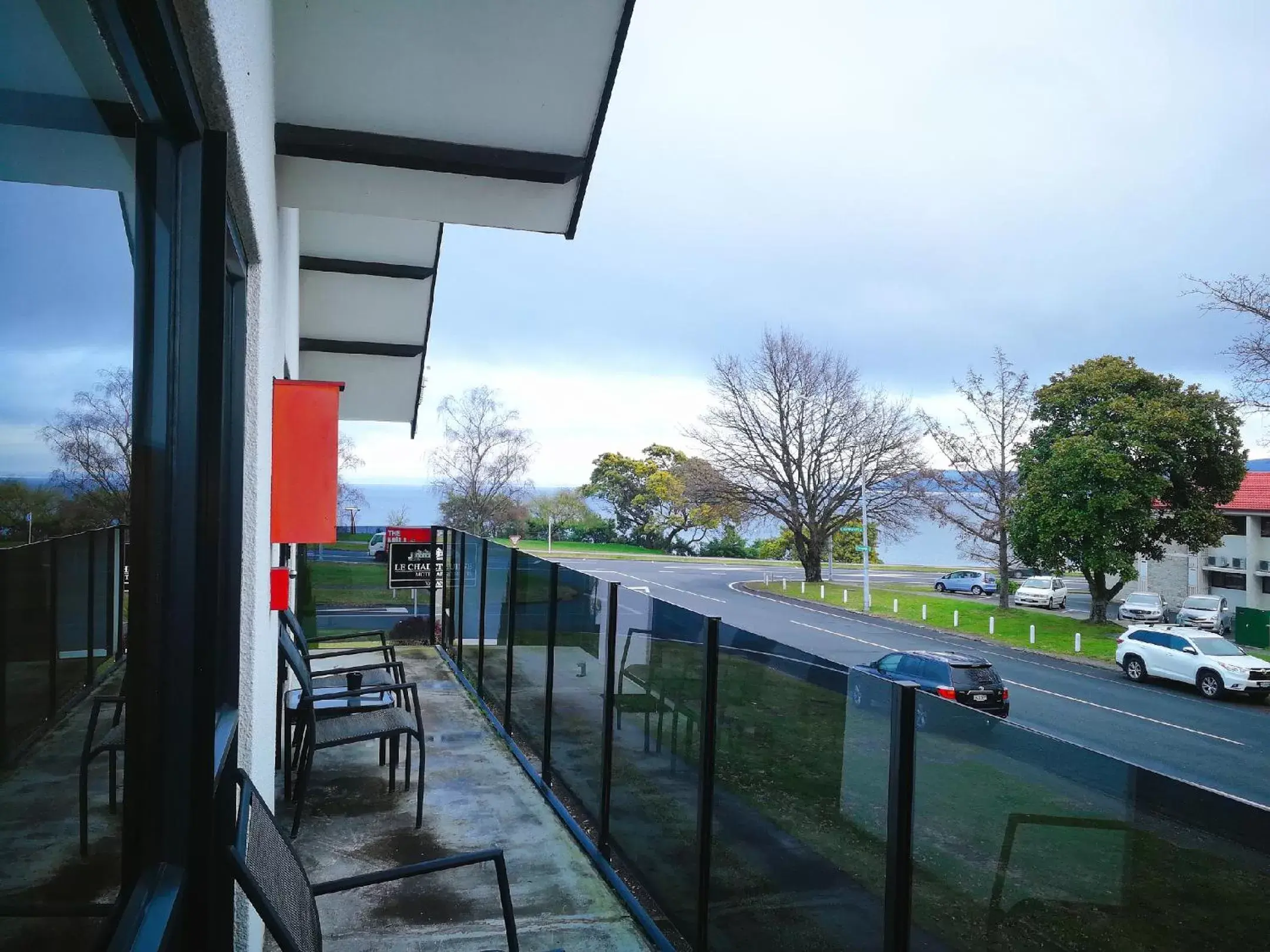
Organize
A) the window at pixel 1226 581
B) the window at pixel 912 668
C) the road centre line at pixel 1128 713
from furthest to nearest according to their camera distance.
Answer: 1. the window at pixel 1226 581
2. the road centre line at pixel 1128 713
3. the window at pixel 912 668

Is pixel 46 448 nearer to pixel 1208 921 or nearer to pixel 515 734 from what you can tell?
pixel 1208 921

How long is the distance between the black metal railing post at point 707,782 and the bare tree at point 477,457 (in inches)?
1432

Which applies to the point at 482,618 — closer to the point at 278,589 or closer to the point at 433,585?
the point at 433,585

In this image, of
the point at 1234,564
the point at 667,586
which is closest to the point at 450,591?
the point at 667,586

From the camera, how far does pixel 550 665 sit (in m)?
4.80

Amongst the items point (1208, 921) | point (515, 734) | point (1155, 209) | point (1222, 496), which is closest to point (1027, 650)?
point (1222, 496)

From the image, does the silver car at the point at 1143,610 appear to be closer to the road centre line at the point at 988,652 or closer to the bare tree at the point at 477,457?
the road centre line at the point at 988,652

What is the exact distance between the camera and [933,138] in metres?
100

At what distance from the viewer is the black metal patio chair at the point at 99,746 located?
38.5 inches

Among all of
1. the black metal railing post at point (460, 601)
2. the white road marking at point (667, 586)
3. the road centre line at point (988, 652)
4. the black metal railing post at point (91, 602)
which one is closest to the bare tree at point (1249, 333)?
the road centre line at point (988, 652)

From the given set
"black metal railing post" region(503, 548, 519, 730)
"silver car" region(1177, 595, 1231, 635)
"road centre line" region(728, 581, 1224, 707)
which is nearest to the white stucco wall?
"black metal railing post" region(503, 548, 519, 730)

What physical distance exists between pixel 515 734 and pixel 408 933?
8.90 ft

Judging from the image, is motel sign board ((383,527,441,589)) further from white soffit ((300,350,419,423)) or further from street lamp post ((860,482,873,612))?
street lamp post ((860,482,873,612))

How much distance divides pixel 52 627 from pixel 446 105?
279 centimetres
